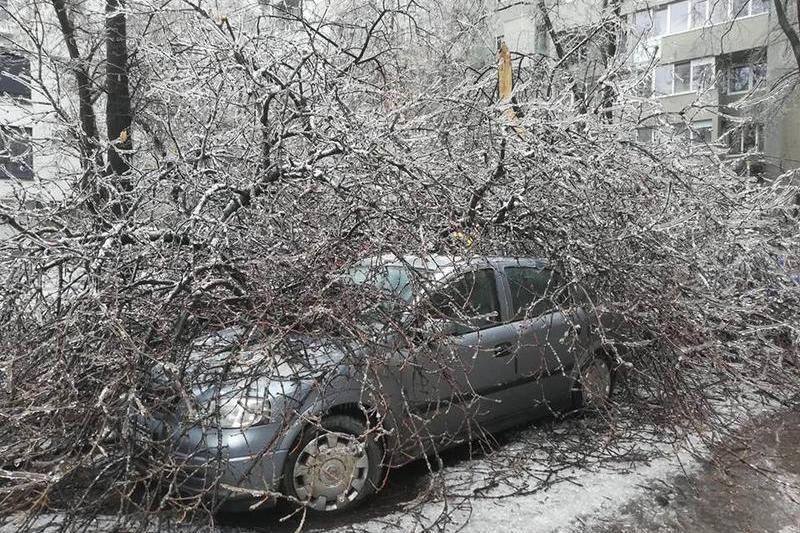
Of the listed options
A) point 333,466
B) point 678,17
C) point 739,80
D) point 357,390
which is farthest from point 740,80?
point 333,466

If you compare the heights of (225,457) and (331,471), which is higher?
(225,457)

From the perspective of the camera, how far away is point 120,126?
29.4 ft

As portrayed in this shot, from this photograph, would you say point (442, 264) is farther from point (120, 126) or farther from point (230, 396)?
point (120, 126)

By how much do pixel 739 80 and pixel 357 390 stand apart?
28615 mm

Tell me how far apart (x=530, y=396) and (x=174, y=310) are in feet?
8.94

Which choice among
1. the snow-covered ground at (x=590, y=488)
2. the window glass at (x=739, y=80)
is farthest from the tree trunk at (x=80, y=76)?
the window glass at (x=739, y=80)

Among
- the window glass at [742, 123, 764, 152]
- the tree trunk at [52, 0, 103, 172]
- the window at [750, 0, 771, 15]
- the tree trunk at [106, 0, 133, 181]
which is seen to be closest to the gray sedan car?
the tree trunk at [52, 0, 103, 172]

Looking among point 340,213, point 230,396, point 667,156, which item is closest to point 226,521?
point 230,396

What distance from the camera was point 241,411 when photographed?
3.52 meters

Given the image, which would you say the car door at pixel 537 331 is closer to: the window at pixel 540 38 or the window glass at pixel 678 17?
the window at pixel 540 38

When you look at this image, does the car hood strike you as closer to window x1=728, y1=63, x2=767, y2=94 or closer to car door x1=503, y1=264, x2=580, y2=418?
car door x1=503, y1=264, x2=580, y2=418

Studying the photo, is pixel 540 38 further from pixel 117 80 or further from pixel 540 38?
pixel 117 80

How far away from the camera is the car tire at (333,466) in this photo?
11.7 ft

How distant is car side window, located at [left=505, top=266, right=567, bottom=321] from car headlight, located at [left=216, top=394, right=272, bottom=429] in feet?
6.78
